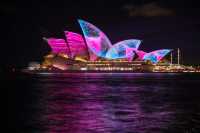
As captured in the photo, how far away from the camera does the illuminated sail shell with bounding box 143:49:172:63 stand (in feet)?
502

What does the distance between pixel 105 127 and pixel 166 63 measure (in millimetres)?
145651

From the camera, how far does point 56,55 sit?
142875 mm

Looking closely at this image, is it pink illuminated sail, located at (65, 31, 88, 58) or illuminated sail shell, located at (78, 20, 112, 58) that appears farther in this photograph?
pink illuminated sail, located at (65, 31, 88, 58)

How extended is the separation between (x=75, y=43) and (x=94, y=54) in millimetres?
8507

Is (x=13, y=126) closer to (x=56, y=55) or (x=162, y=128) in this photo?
(x=162, y=128)

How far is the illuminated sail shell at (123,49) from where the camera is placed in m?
135

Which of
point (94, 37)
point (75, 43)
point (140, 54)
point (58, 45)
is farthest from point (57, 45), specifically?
point (140, 54)

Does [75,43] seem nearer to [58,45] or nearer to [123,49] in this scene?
[58,45]

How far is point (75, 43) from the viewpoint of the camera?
130 metres

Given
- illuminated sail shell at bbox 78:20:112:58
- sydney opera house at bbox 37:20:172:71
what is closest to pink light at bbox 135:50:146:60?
sydney opera house at bbox 37:20:172:71

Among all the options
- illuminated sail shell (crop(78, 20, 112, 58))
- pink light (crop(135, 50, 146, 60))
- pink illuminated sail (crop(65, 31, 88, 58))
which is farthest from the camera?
pink light (crop(135, 50, 146, 60))

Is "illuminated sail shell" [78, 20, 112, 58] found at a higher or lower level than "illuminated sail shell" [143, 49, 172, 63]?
higher

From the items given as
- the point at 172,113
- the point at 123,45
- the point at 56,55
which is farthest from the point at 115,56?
the point at 172,113

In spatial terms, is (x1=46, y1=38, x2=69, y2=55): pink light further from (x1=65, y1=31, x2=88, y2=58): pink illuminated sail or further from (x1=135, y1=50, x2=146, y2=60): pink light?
(x1=135, y1=50, x2=146, y2=60): pink light
